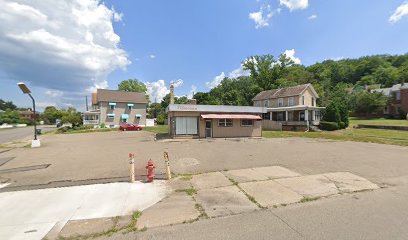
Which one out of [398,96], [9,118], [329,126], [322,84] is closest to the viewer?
[329,126]

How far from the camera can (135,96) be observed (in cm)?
4666

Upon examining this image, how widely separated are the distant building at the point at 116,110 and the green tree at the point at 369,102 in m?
49.6

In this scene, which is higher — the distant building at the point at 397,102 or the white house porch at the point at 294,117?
the distant building at the point at 397,102

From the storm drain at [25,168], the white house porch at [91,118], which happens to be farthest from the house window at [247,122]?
the white house porch at [91,118]

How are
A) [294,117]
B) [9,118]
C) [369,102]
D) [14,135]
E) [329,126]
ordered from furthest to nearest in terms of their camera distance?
[9,118] < [369,102] < [294,117] < [14,135] < [329,126]

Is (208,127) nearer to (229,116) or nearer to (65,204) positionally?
(229,116)

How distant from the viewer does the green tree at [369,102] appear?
42094 millimetres

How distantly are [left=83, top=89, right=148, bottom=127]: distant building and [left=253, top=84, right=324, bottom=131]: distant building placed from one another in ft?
93.2

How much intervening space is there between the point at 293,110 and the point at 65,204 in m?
35.0

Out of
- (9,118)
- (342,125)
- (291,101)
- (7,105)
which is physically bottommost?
(342,125)

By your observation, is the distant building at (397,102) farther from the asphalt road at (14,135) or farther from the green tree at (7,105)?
the green tree at (7,105)

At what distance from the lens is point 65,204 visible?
5.32 metres

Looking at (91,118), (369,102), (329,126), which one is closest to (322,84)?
(369,102)

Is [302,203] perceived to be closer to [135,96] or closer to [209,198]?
[209,198]
